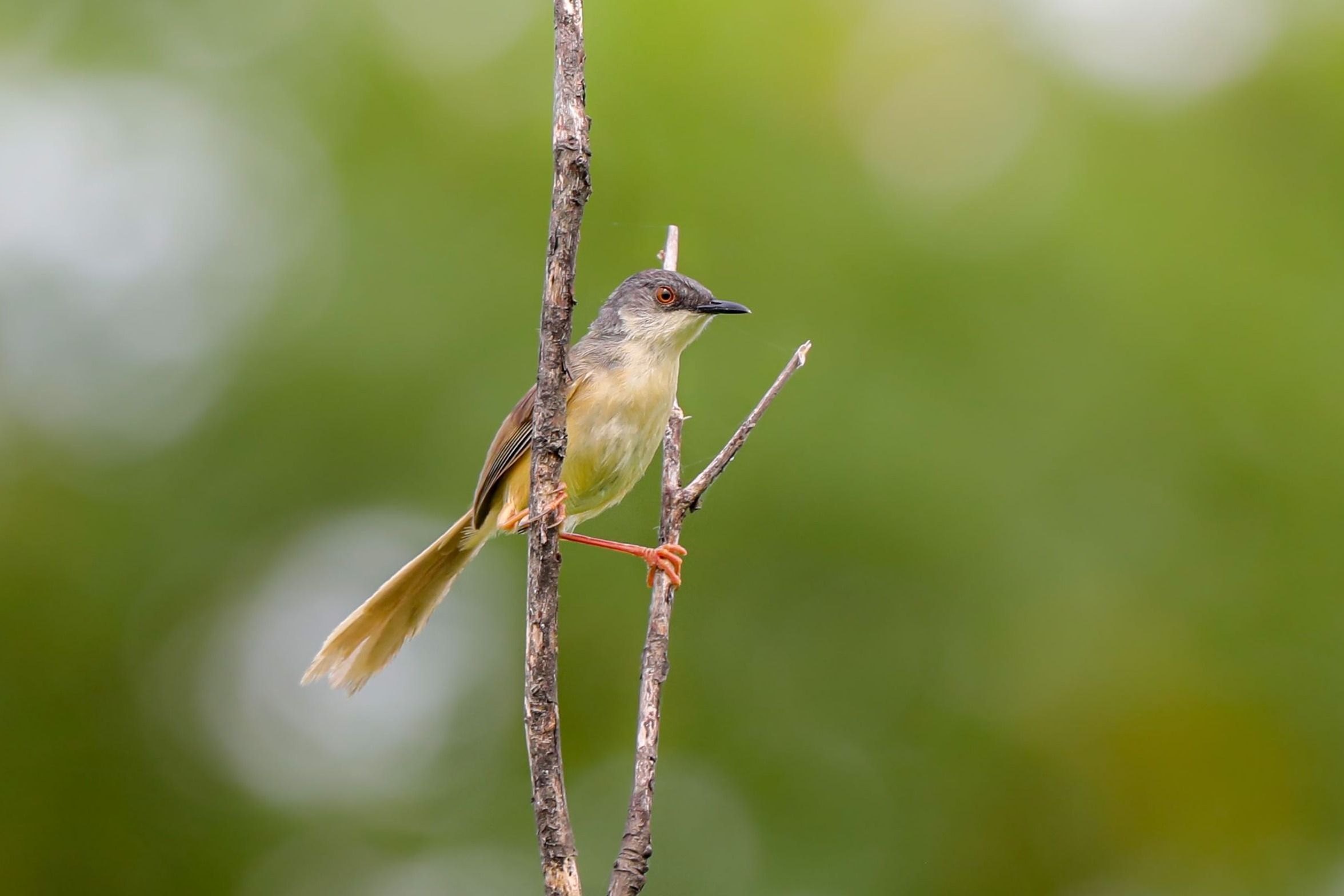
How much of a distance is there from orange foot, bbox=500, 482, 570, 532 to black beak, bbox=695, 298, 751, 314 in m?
0.86

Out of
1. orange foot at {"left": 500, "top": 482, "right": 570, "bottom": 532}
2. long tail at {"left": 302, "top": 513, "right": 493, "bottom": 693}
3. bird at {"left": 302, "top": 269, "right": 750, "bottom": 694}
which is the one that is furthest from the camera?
bird at {"left": 302, "top": 269, "right": 750, "bottom": 694}

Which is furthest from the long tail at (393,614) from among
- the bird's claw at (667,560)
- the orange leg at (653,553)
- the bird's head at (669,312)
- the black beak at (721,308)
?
the black beak at (721,308)

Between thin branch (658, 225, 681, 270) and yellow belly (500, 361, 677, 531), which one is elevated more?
thin branch (658, 225, 681, 270)

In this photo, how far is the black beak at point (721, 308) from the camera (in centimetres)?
444

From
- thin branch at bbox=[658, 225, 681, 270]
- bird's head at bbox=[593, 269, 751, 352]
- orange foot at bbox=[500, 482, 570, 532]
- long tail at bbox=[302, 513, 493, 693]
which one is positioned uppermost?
thin branch at bbox=[658, 225, 681, 270]

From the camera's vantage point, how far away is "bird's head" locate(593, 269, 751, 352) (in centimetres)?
443

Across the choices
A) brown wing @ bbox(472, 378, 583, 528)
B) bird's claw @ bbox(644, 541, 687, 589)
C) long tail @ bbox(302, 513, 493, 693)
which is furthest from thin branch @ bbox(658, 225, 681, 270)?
long tail @ bbox(302, 513, 493, 693)

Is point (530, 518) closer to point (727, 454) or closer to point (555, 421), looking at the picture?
point (555, 421)

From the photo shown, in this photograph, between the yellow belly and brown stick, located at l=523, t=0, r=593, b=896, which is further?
Answer: the yellow belly

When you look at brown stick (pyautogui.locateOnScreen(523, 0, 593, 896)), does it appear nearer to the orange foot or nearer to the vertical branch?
the orange foot

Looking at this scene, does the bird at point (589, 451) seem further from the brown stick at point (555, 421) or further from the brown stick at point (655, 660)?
the brown stick at point (555, 421)

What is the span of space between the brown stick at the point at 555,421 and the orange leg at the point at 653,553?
512 mm

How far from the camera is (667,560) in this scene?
3.59 metres

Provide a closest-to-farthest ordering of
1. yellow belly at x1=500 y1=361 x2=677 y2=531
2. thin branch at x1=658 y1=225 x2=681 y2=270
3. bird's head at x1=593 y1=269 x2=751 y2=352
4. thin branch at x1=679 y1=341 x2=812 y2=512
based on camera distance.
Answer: thin branch at x1=679 y1=341 x2=812 y2=512 < thin branch at x1=658 y1=225 x2=681 y2=270 < yellow belly at x1=500 y1=361 x2=677 y2=531 < bird's head at x1=593 y1=269 x2=751 y2=352
